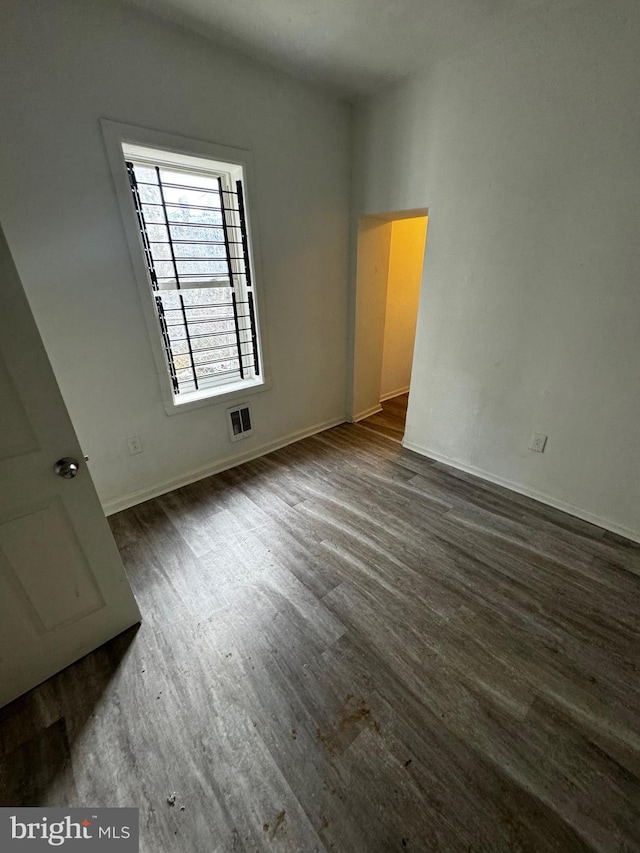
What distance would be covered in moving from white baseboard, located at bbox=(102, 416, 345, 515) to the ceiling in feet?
8.50

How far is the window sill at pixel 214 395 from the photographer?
7.60 feet

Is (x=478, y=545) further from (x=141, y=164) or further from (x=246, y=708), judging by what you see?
(x=141, y=164)

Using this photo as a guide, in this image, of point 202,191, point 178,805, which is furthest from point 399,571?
point 202,191

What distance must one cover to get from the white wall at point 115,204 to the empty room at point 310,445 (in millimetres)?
15

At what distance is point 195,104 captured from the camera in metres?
1.89

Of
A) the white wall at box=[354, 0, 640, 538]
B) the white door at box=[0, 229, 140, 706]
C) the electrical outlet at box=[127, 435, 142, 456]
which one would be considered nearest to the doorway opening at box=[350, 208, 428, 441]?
the white wall at box=[354, 0, 640, 538]

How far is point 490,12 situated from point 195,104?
5.37 feet

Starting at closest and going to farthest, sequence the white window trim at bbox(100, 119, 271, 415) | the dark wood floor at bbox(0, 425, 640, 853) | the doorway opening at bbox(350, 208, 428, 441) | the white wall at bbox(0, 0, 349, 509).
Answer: the dark wood floor at bbox(0, 425, 640, 853) < the white wall at bbox(0, 0, 349, 509) < the white window trim at bbox(100, 119, 271, 415) < the doorway opening at bbox(350, 208, 428, 441)

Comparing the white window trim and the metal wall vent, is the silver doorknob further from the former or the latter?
the metal wall vent

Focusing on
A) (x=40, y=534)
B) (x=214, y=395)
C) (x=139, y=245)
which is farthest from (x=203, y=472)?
(x=139, y=245)

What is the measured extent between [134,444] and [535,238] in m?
2.86

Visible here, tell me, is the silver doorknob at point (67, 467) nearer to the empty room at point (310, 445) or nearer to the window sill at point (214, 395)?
the empty room at point (310, 445)

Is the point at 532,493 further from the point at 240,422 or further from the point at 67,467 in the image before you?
the point at 67,467

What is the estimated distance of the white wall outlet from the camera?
7.20 feet
